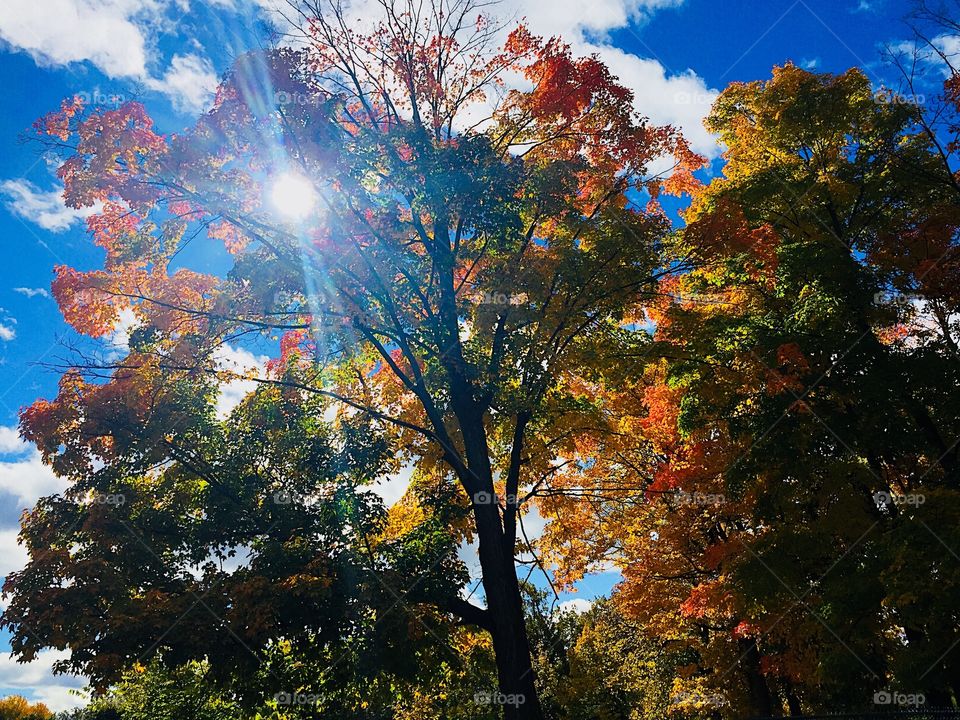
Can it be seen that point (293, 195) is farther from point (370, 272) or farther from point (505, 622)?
point (505, 622)

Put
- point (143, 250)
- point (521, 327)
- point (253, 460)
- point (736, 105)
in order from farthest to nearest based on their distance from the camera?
1. point (736, 105)
2. point (253, 460)
3. point (521, 327)
4. point (143, 250)

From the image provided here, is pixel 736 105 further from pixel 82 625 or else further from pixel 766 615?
pixel 82 625

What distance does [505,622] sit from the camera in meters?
10.6

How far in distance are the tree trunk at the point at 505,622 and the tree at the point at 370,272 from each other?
0.03 meters

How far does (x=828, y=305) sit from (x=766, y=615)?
21.1 ft

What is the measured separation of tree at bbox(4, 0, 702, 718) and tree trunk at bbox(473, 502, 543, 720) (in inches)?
1.4

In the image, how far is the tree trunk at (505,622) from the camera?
396 inches

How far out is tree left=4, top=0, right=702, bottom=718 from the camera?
11102 millimetres

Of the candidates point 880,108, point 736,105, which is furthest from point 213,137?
point 880,108

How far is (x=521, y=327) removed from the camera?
12898 mm
